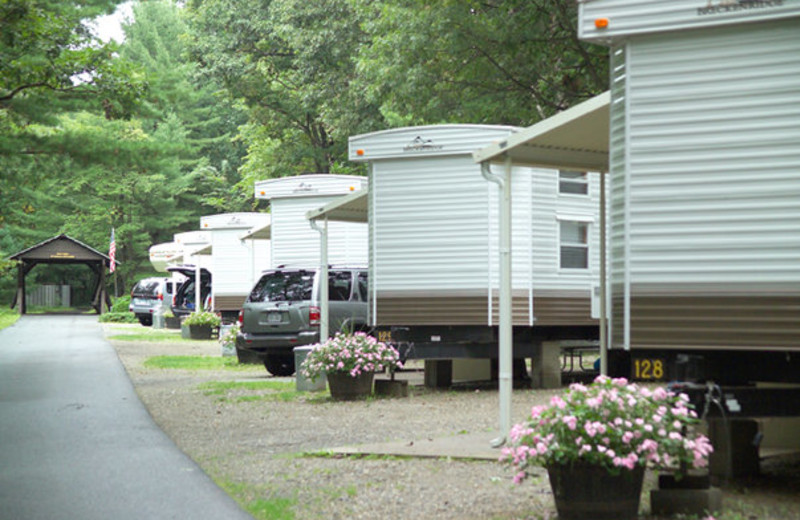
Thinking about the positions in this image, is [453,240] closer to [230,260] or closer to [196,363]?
[196,363]

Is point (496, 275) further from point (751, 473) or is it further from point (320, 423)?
point (751, 473)

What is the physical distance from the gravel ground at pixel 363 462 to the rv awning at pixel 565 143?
2.70m

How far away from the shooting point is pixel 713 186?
23.3 feet

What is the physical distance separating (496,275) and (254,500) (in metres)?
7.49

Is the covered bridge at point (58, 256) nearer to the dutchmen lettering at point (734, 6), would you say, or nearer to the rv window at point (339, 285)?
the rv window at point (339, 285)

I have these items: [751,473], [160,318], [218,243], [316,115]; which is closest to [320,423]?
[751,473]

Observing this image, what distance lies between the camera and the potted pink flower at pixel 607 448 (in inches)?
243

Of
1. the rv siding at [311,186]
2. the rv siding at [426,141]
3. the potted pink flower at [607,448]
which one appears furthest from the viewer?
the rv siding at [311,186]

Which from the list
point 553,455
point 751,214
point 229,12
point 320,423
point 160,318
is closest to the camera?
point 553,455

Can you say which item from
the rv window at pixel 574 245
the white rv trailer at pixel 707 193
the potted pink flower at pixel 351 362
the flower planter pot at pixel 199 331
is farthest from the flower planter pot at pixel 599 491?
the flower planter pot at pixel 199 331

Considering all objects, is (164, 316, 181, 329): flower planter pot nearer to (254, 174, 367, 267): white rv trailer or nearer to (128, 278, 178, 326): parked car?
(128, 278, 178, 326): parked car

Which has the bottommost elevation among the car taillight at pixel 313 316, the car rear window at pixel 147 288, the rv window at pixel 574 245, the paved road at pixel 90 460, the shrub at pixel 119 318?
the paved road at pixel 90 460

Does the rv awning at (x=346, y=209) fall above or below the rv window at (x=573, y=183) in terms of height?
below

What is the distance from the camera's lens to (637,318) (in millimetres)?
7336
